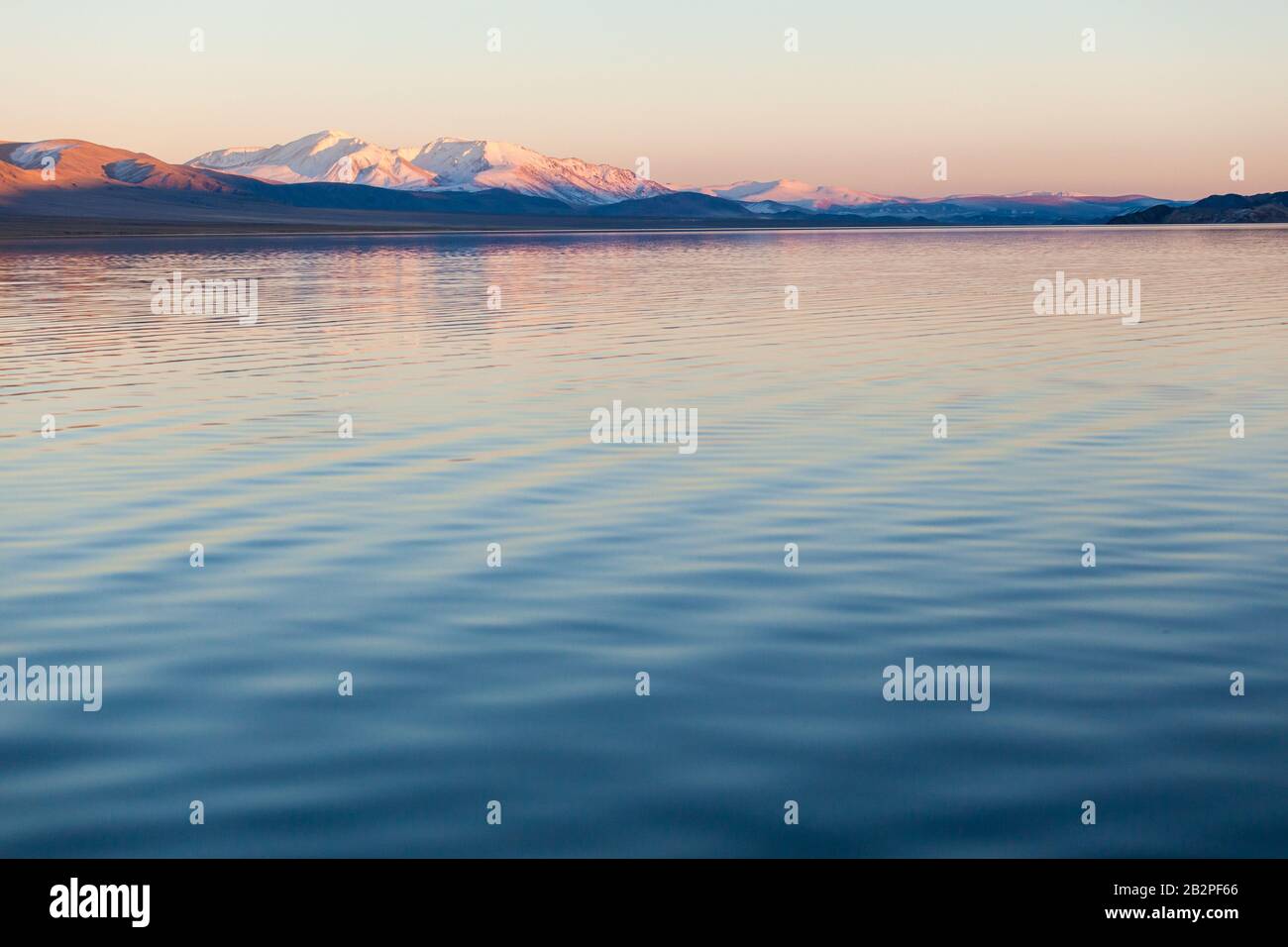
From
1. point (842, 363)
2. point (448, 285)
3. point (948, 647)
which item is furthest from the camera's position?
point (448, 285)

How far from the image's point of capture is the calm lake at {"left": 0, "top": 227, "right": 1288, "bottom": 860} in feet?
24.0

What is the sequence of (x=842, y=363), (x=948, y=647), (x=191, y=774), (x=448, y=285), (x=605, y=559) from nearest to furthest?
1. (x=191, y=774)
2. (x=948, y=647)
3. (x=605, y=559)
4. (x=842, y=363)
5. (x=448, y=285)

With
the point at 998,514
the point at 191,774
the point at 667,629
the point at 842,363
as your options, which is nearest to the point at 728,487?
the point at 998,514

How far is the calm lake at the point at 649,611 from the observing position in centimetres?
732

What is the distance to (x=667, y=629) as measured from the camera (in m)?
10.5

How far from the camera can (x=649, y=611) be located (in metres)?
11.0

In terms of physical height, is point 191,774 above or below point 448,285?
below

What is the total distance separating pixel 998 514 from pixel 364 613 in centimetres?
609
